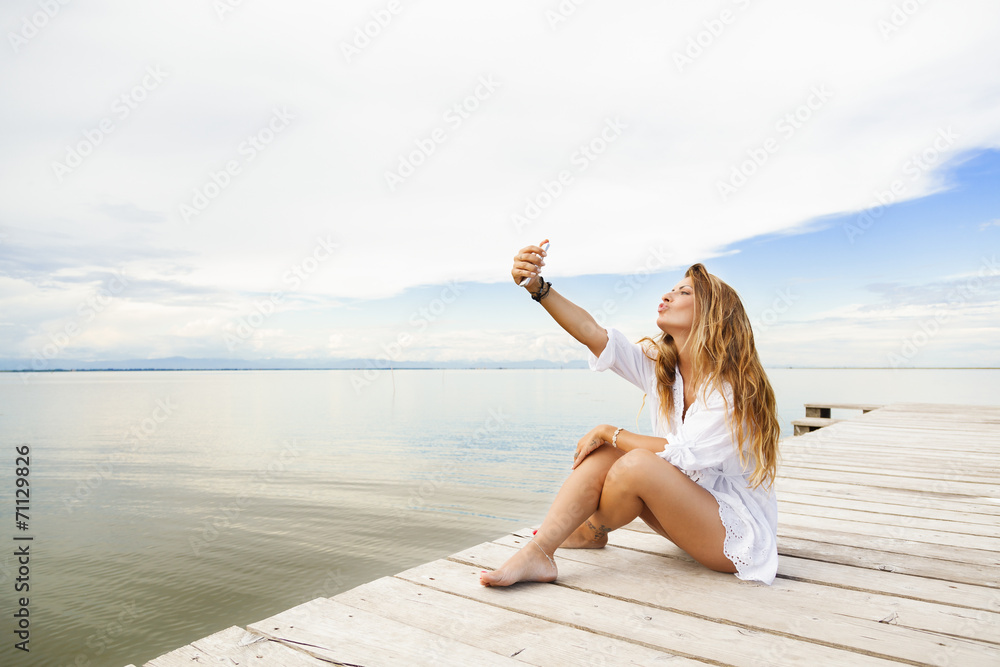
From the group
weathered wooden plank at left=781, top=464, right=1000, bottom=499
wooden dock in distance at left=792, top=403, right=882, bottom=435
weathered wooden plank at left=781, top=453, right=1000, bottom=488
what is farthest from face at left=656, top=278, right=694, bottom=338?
wooden dock in distance at left=792, top=403, right=882, bottom=435

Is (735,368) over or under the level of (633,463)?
over

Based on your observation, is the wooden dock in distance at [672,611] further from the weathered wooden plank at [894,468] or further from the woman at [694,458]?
the weathered wooden plank at [894,468]

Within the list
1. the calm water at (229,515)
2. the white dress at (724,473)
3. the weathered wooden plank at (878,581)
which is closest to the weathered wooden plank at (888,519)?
the weathered wooden plank at (878,581)

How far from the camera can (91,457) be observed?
11047 millimetres

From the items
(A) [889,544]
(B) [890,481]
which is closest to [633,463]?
(A) [889,544]

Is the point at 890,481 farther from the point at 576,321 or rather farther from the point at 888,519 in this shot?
the point at 576,321

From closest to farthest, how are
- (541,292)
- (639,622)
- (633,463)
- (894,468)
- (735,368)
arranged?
(639,622) < (633,463) < (735,368) < (541,292) < (894,468)

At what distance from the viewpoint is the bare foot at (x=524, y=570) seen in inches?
84.1

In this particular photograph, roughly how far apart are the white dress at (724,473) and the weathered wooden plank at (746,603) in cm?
12

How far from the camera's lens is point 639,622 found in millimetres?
1880

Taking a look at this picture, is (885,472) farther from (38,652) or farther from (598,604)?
(38,652)

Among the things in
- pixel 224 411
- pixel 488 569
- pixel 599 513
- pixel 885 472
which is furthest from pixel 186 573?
pixel 224 411

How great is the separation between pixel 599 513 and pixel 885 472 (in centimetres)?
363

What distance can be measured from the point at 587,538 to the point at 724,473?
69 centimetres
